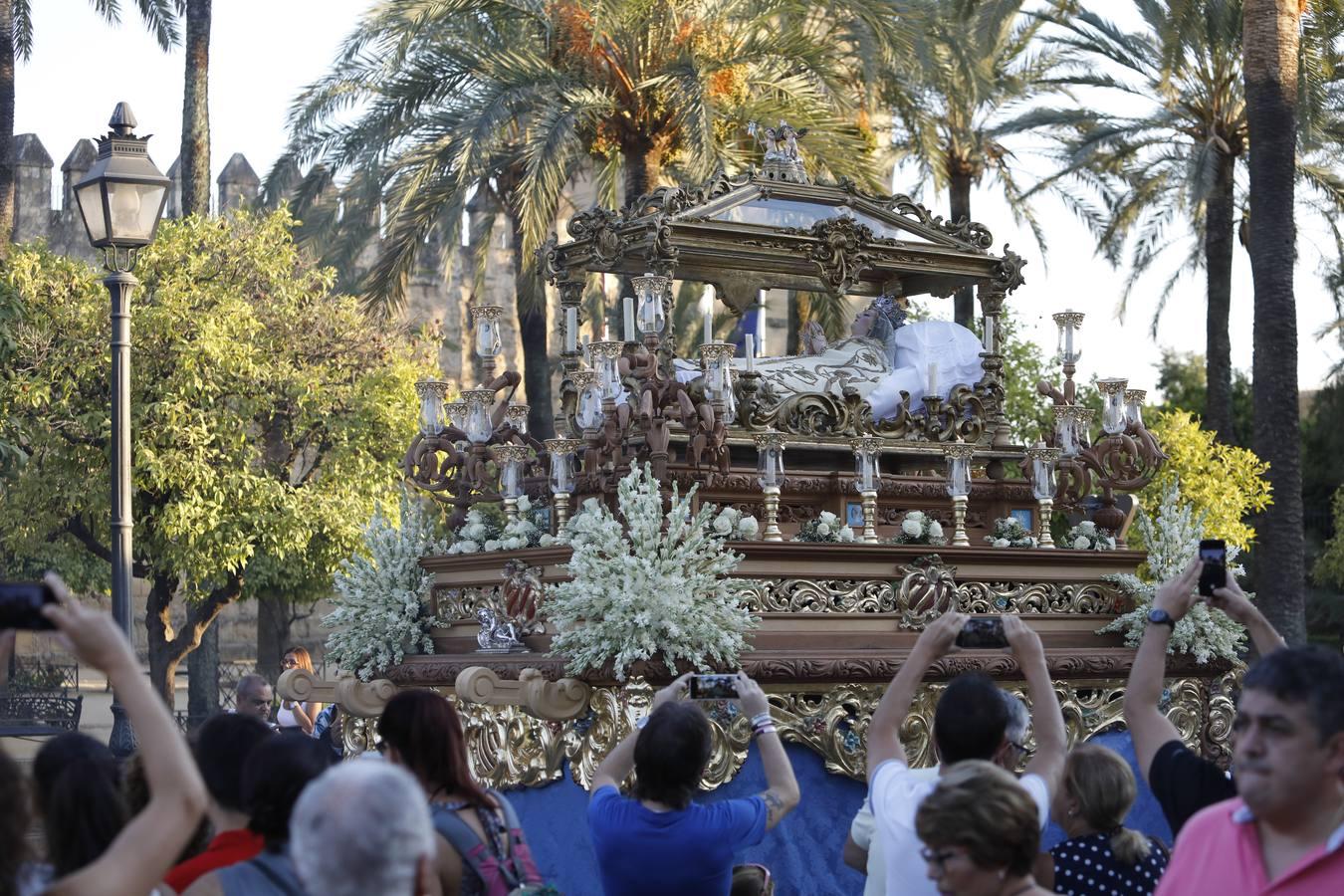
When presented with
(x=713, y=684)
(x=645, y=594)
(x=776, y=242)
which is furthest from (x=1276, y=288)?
(x=713, y=684)

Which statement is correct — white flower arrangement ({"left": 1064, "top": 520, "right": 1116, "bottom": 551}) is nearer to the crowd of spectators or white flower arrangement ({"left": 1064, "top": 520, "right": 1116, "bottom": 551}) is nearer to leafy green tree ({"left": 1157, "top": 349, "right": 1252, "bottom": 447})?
the crowd of spectators

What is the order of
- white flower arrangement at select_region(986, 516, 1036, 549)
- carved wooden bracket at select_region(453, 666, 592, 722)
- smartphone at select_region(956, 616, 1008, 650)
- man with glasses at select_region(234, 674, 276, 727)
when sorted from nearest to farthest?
1. smartphone at select_region(956, 616, 1008, 650)
2. carved wooden bracket at select_region(453, 666, 592, 722)
3. man with glasses at select_region(234, 674, 276, 727)
4. white flower arrangement at select_region(986, 516, 1036, 549)

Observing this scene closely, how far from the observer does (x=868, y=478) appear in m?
11.3

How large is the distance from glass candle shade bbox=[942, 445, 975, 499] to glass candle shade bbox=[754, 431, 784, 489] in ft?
3.83

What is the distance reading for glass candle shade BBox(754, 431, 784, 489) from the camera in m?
11.0

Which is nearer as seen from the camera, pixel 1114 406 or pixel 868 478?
pixel 868 478

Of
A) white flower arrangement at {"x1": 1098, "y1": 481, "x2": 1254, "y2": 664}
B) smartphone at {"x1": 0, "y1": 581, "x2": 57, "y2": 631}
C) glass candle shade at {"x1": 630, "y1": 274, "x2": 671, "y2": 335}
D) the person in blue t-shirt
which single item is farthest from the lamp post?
smartphone at {"x1": 0, "y1": 581, "x2": 57, "y2": 631}

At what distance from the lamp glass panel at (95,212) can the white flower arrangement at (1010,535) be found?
571 cm

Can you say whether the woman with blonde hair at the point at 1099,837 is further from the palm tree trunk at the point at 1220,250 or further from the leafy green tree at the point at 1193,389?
the leafy green tree at the point at 1193,389

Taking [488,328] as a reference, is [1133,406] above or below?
below

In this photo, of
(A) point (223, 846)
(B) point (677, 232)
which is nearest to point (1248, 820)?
(A) point (223, 846)

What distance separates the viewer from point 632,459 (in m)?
10.7

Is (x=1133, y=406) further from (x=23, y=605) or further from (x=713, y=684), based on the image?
(x=23, y=605)

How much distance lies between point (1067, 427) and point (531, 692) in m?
4.56
